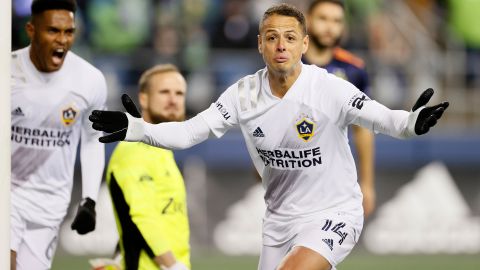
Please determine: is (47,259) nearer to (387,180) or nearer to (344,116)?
(344,116)

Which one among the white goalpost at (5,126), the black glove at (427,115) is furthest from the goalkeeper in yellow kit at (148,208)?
the black glove at (427,115)


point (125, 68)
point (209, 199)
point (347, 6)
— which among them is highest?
point (347, 6)

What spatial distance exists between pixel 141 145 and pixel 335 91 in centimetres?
150

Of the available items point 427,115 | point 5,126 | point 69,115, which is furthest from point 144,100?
point 427,115

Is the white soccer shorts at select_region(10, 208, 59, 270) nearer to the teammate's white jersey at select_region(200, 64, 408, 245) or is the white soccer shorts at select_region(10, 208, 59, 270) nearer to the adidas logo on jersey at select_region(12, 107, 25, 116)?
the adidas logo on jersey at select_region(12, 107, 25, 116)

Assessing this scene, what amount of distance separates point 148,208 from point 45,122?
955mm

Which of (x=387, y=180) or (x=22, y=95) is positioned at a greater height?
(x=22, y=95)

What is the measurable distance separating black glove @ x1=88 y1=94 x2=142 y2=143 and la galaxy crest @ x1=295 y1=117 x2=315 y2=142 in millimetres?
1008

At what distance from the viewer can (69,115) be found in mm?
7789

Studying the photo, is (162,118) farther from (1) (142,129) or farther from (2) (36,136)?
(1) (142,129)

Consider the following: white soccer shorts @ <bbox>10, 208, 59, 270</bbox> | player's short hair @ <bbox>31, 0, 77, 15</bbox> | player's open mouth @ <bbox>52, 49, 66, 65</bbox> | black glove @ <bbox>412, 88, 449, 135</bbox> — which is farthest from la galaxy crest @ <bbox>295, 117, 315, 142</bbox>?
white soccer shorts @ <bbox>10, 208, 59, 270</bbox>

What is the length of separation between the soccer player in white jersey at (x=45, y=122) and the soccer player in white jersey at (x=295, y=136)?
130 centimetres

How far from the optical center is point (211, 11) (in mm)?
16438

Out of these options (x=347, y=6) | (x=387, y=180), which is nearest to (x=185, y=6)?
(x=347, y=6)
